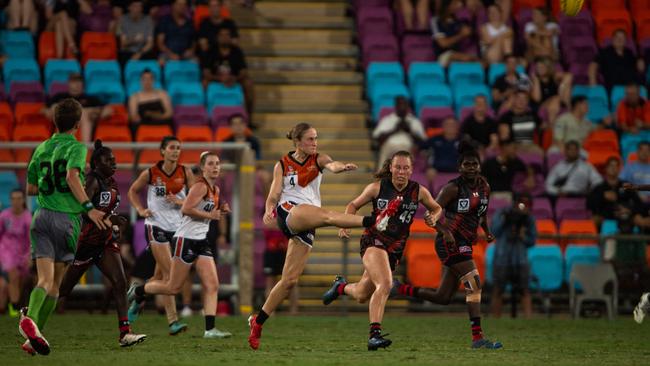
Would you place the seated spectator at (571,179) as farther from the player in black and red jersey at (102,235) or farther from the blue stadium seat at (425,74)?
the player in black and red jersey at (102,235)

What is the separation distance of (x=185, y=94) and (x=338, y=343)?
32.2 ft

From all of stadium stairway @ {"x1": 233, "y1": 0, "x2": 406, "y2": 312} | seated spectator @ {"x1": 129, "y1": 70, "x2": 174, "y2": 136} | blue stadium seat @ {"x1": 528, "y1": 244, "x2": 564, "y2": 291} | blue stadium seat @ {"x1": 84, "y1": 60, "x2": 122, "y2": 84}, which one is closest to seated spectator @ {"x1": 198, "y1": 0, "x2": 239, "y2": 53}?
stadium stairway @ {"x1": 233, "y1": 0, "x2": 406, "y2": 312}

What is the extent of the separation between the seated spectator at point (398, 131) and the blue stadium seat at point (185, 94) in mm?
3388

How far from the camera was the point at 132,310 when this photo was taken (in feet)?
50.2

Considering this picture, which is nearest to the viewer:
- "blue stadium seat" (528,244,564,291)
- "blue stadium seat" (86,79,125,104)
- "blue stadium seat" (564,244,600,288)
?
"blue stadium seat" (564,244,600,288)

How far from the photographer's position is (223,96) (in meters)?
22.9

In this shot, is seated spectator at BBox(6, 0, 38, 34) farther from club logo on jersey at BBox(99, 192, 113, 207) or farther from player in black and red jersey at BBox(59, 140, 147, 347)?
club logo on jersey at BBox(99, 192, 113, 207)

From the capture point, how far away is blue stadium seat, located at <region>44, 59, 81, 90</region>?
22.6 m

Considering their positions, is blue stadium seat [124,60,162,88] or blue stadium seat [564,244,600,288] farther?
blue stadium seat [124,60,162,88]

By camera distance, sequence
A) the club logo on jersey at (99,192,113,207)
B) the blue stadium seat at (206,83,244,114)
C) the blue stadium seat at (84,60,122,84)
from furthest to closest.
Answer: the blue stadium seat at (206,83,244,114) → the blue stadium seat at (84,60,122,84) → the club logo on jersey at (99,192,113,207)

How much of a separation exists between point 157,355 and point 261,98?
42.0 feet

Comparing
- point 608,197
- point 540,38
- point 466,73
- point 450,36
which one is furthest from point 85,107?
point 540,38

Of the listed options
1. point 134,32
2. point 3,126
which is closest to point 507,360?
point 3,126

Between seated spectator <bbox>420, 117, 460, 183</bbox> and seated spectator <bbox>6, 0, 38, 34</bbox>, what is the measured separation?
8.03 m
